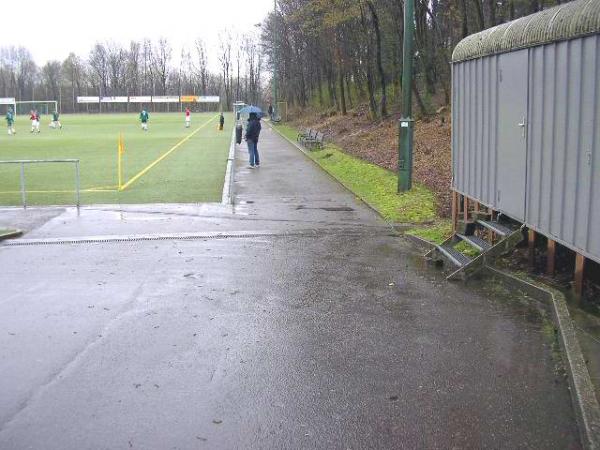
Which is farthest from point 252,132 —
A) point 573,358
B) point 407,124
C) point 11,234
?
point 573,358

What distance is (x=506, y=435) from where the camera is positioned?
4371 millimetres

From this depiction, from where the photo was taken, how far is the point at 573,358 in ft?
17.2

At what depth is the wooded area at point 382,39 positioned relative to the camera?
111 feet

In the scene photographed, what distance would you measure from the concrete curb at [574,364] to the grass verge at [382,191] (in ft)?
16.9

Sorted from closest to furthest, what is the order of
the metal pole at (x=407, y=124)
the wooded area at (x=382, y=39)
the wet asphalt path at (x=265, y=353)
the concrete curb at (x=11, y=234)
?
1. the wet asphalt path at (x=265, y=353)
2. the concrete curb at (x=11, y=234)
3. the metal pole at (x=407, y=124)
4. the wooded area at (x=382, y=39)

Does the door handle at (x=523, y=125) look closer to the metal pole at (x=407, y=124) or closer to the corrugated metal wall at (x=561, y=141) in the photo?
the corrugated metal wall at (x=561, y=141)

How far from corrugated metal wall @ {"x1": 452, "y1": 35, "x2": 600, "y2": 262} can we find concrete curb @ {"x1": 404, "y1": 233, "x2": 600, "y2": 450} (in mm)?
585

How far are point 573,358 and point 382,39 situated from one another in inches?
1669

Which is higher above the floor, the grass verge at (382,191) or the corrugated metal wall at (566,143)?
the corrugated metal wall at (566,143)

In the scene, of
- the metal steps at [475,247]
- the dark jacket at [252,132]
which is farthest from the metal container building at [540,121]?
the dark jacket at [252,132]

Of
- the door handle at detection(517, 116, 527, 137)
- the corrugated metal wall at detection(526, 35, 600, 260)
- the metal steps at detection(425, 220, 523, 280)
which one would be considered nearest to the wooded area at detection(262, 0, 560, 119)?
the metal steps at detection(425, 220, 523, 280)

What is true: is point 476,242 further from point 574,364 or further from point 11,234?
point 11,234

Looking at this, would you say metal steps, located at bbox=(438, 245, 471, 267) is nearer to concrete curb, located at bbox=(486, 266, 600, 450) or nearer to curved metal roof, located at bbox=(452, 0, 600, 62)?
concrete curb, located at bbox=(486, 266, 600, 450)

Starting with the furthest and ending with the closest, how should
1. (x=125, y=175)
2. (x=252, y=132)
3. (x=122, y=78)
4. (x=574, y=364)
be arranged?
(x=122, y=78), (x=252, y=132), (x=125, y=175), (x=574, y=364)
